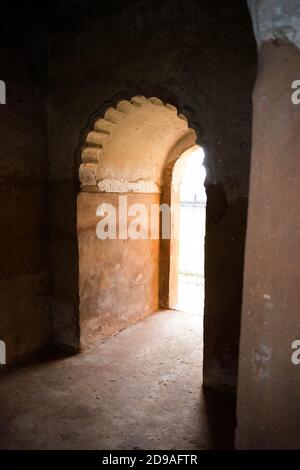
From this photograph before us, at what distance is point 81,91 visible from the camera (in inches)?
162

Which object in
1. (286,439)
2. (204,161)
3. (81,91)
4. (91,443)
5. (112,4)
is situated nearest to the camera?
(286,439)

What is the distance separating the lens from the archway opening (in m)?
6.05

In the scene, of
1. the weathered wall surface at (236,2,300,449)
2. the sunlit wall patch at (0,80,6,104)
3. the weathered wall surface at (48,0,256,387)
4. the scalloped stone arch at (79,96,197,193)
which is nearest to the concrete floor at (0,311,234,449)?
Result: the weathered wall surface at (48,0,256,387)

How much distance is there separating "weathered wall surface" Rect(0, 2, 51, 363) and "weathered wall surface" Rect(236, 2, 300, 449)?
2961 mm

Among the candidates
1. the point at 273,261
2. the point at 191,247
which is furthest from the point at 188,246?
the point at 273,261

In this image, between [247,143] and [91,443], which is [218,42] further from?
[91,443]

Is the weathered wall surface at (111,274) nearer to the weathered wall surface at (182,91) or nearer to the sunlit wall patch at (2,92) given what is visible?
the weathered wall surface at (182,91)

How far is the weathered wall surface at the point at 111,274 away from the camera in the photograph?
173 inches

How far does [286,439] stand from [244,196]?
79.1 inches

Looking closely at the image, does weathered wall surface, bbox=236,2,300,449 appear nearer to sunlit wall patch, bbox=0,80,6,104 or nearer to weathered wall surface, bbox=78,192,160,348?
weathered wall surface, bbox=78,192,160,348

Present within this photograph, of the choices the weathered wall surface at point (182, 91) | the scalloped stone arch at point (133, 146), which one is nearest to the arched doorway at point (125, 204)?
the scalloped stone arch at point (133, 146)

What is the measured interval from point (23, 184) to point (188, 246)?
30.7 feet

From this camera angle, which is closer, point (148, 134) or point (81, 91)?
point (81, 91)
